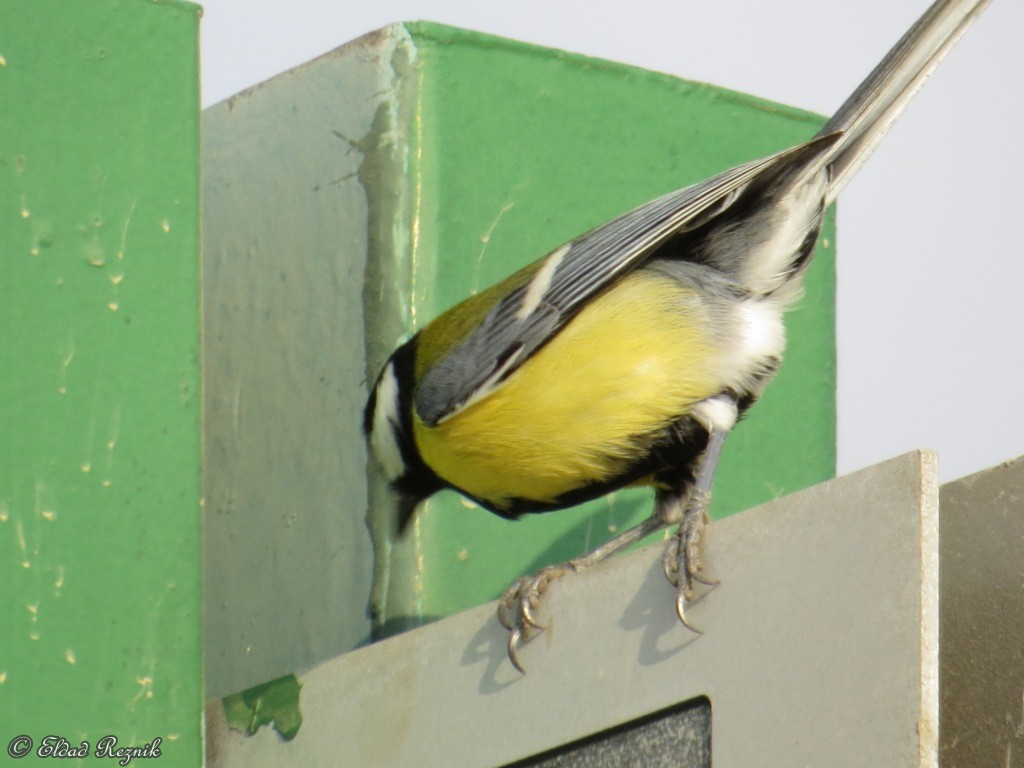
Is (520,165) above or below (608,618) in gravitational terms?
above

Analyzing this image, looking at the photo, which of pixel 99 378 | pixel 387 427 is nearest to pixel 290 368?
pixel 387 427

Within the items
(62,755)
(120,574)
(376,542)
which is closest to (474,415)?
(376,542)

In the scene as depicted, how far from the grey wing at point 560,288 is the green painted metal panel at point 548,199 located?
1.25 ft

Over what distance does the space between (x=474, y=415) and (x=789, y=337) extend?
1.23 metres

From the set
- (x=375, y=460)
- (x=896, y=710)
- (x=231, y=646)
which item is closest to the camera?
(x=896, y=710)

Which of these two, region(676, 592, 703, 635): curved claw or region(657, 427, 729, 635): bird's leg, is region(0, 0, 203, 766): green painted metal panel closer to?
region(657, 427, 729, 635): bird's leg

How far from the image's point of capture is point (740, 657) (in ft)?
6.18

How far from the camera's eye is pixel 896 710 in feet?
5.47

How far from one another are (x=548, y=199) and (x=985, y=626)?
145cm

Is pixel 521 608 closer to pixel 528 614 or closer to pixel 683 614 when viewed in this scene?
pixel 528 614

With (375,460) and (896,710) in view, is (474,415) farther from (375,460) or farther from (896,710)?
(896,710)

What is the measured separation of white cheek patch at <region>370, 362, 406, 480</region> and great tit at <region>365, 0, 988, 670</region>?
0.11 meters

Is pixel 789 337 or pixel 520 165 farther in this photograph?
pixel 789 337

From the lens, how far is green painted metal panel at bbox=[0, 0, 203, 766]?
2572mm
